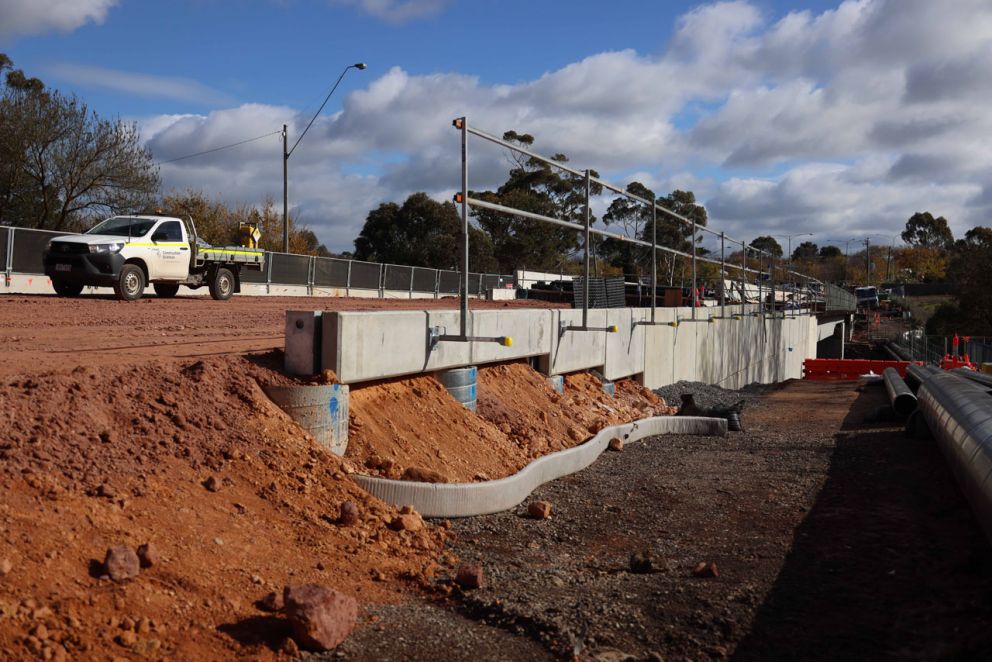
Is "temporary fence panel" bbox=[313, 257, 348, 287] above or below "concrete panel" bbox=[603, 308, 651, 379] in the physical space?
above

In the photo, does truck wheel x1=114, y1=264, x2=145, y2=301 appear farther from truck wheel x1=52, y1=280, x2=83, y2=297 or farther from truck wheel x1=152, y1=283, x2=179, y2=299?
truck wheel x1=152, y1=283, x2=179, y2=299

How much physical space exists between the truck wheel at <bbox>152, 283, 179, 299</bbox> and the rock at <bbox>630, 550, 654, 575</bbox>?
16.5m

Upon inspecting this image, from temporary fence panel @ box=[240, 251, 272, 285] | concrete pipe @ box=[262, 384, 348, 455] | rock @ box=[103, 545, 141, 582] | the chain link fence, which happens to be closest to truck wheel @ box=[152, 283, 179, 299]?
the chain link fence

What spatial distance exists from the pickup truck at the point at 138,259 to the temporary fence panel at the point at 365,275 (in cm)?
1356

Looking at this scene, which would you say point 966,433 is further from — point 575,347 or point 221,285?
point 221,285

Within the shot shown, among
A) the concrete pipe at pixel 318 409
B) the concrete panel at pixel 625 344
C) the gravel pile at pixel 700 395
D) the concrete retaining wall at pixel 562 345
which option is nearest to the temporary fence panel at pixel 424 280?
the concrete retaining wall at pixel 562 345

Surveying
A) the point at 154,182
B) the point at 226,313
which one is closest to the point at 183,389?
the point at 226,313

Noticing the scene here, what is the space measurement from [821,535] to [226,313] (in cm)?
1140

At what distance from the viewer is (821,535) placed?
7.08 meters

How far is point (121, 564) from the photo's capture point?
445cm

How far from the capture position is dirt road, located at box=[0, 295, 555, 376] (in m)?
7.75

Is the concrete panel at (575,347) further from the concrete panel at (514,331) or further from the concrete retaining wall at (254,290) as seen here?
the concrete retaining wall at (254,290)

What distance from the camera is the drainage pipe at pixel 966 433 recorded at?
22.7 ft

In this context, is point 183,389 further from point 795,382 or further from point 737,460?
point 795,382
